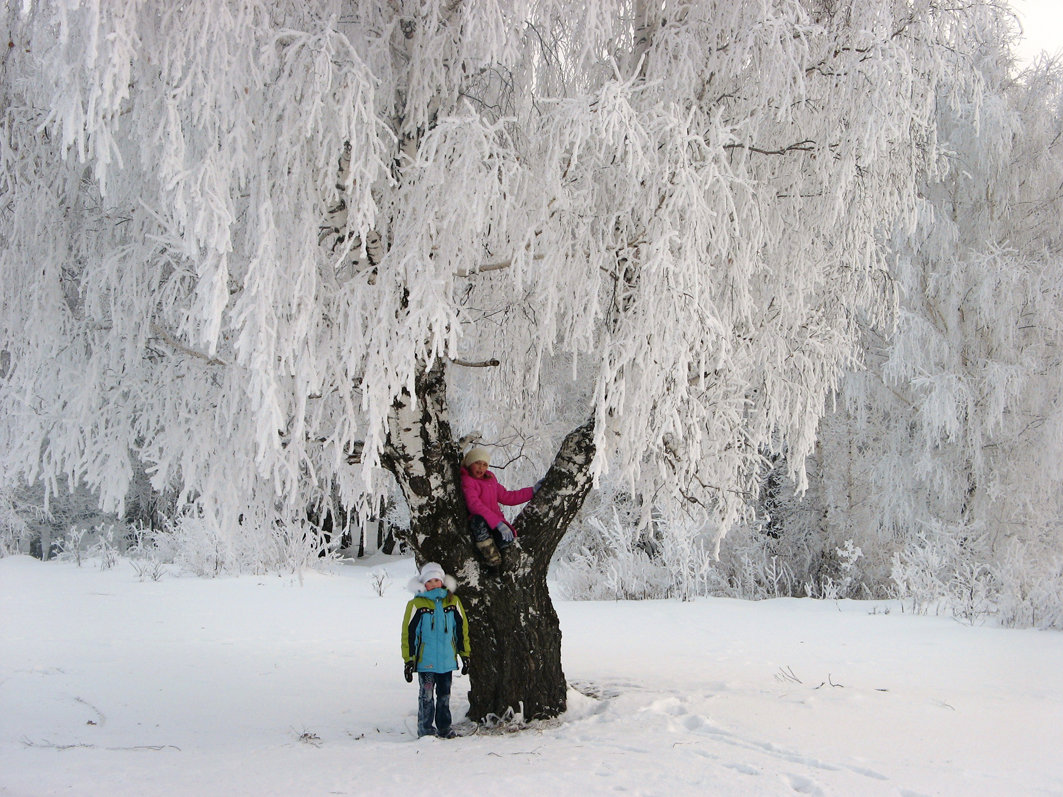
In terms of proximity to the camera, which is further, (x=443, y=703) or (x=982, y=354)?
(x=982, y=354)

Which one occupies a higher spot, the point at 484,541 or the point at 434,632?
the point at 484,541

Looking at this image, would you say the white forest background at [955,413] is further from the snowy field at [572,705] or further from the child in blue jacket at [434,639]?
the child in blue jacket at [434,639]

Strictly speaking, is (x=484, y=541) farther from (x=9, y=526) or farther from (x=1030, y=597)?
(x=9, y=526)

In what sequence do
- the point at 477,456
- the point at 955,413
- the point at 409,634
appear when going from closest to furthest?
the point at 409,634 → the point at 477,456 → the point at 955,413

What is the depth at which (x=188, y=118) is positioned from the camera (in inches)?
157

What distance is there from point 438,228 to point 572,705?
10.3ft

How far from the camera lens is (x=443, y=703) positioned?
486 cm

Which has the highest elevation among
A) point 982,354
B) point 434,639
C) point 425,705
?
point 982,354

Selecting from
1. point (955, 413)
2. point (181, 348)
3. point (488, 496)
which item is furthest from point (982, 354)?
point (181, 348)

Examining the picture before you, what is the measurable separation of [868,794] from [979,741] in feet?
4.48

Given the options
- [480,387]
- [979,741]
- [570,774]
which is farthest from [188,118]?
[979,741]

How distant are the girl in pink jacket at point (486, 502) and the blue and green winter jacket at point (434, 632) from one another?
0.37 m

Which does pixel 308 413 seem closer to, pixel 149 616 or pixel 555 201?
Answer: pixel 555 201

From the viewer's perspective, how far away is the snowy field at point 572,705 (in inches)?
148
